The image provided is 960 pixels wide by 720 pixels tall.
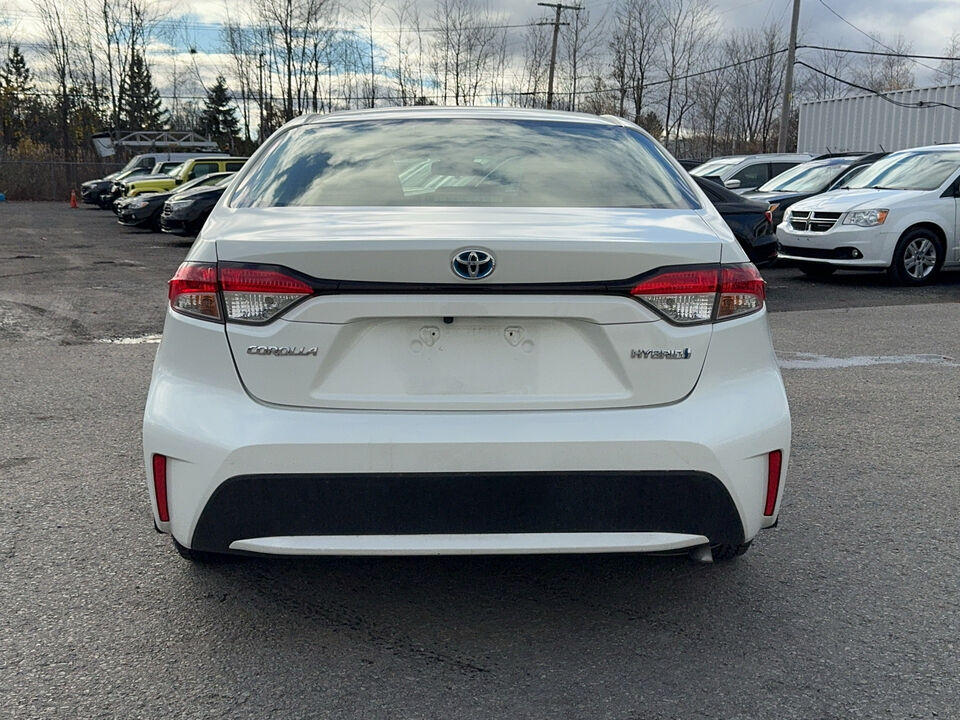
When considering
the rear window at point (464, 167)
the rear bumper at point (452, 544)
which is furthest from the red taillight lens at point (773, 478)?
the rear window at point (464, 167)

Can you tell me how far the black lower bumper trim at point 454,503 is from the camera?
2691 millimetres

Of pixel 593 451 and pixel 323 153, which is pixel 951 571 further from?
pixel 323 153

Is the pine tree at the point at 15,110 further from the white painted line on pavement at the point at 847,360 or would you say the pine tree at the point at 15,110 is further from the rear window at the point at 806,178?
the white painted line on pavement at the point at 847,360

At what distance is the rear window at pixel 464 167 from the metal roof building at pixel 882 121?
2328 cm

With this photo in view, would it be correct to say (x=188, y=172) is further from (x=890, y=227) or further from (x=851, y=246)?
(x=890, y=227)

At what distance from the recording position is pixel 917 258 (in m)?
12.5

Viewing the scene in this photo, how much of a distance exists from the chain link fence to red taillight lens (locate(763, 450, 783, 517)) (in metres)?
46.6

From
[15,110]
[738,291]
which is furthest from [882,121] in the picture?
[15,110]

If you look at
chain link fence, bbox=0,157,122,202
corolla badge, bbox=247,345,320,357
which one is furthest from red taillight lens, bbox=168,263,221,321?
chain link fence, bbox=0,157,122,202

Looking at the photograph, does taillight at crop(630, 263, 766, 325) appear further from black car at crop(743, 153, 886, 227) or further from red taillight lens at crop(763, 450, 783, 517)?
black car at crop(743, 153, 886, 227)

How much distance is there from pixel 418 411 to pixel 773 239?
909cm

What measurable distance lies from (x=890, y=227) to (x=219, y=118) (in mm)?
64273

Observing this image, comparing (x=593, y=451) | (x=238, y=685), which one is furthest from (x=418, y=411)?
(x=238, y=685)

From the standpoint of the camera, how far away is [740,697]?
2.69 metres
